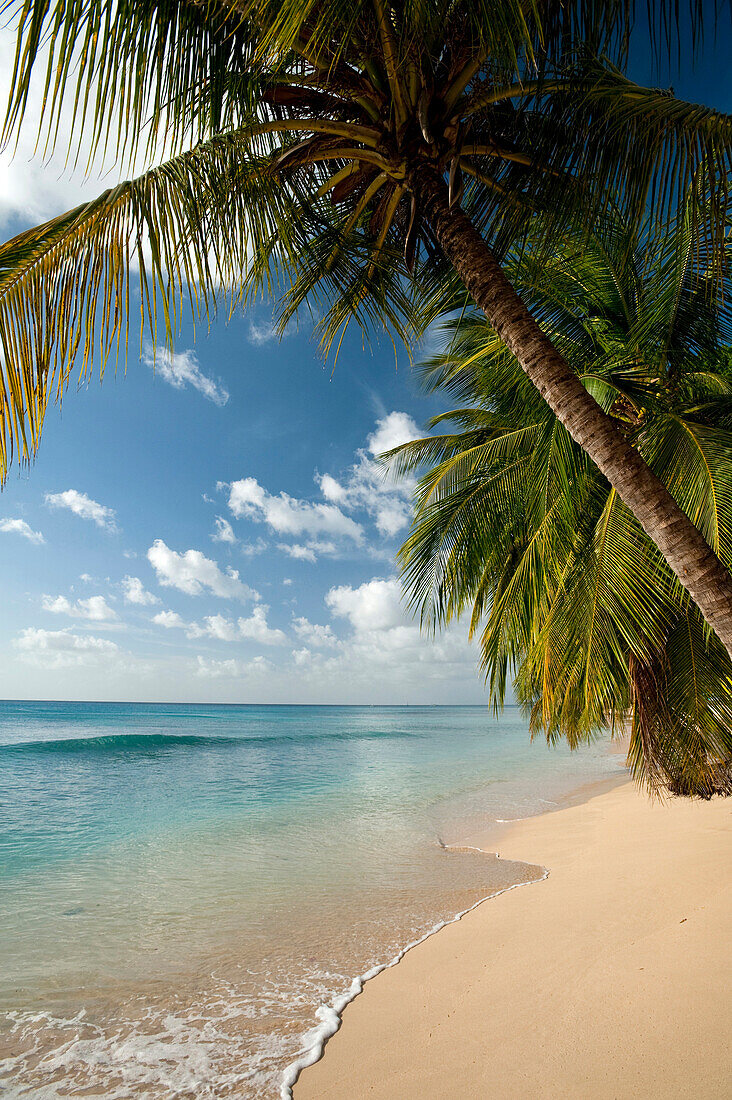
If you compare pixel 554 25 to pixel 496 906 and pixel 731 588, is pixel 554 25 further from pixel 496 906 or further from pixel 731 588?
pixel 496 906

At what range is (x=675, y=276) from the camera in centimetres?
460

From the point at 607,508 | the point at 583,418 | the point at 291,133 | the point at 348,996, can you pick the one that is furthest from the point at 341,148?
the point at 348,996

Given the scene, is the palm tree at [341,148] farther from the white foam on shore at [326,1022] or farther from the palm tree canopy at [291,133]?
the white foam on shore at [326,1022]

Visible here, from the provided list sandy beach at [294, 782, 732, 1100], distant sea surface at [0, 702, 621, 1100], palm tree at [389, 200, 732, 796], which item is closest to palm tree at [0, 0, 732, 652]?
palm tree at [389, 200, 732, 796]

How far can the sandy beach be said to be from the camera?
2525 millimetres

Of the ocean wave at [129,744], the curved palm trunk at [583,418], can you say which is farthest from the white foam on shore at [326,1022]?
the ocean wave at [129,744]

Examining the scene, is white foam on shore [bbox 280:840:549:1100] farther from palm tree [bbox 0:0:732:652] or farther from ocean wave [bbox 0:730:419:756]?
ocean wave [bbox 0:730:419:756]

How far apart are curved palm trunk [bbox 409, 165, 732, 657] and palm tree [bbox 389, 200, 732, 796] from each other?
3.33 ft

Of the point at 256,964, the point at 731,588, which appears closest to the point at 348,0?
the point at 731,588

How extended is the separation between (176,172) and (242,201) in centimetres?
53

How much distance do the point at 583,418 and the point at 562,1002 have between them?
307cm

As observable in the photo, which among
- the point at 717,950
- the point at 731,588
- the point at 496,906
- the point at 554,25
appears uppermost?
the point at 554,25

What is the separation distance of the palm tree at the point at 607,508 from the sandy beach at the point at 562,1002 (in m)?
1.29

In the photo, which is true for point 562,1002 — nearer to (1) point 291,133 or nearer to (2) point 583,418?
(2) point 583,418
